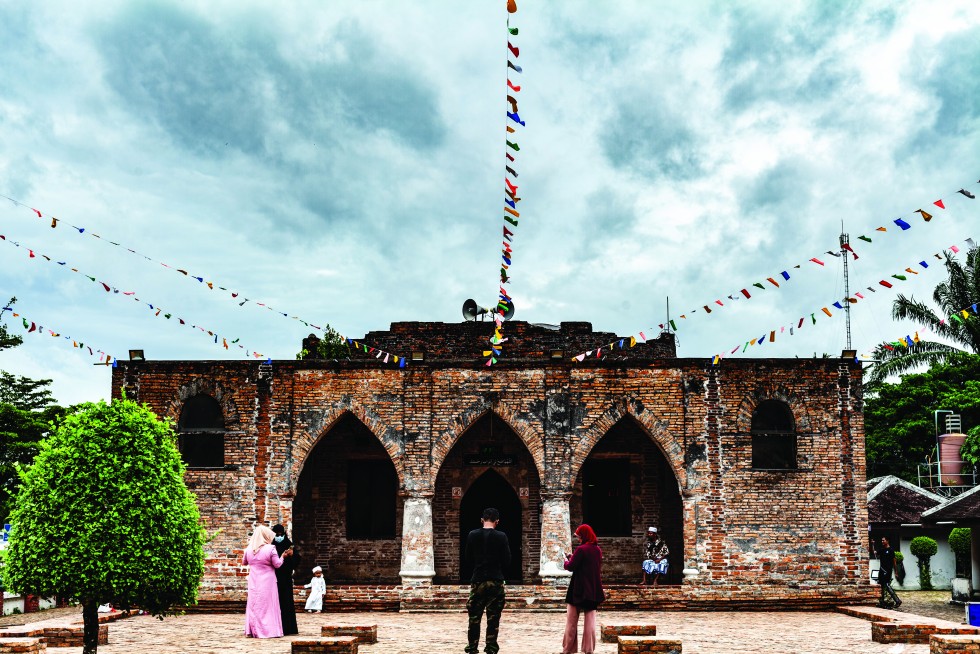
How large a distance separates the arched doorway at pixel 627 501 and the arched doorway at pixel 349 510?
403 cm

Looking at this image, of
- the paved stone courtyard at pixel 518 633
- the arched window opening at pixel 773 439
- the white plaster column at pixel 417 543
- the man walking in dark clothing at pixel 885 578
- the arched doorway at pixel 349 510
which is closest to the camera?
the paved stone courtyard at pixel 518 633

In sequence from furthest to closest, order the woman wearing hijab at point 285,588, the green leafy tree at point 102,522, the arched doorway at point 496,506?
1. the arched doorway at point 496,506
2. the woman wearing hijab at point 285,588
3. the green leafy tree at point 102,522

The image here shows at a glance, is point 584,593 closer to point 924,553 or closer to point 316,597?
point 316,597

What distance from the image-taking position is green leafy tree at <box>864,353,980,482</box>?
32.6 m

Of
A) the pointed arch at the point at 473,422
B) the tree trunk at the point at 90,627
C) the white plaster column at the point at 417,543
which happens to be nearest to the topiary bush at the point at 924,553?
the pointed arch at the point at 473,422

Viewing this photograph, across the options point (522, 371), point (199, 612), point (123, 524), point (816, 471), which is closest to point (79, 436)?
point (123, 524)

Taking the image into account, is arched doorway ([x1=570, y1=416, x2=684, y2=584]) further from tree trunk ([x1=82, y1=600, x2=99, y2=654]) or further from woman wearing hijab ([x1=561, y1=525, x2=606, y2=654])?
tree trunk ([x1=82, y1=600, x2=99, y2=654])

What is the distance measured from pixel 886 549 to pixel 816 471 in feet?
7.71

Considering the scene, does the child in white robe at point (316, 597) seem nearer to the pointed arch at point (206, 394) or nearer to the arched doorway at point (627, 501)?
the pointed arch at point (206, 394)

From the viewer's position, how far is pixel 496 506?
2217cm

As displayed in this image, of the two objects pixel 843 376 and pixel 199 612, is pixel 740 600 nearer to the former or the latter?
pixel 843 376

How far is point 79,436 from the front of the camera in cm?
1000

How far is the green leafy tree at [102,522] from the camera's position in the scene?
9703 millimetres

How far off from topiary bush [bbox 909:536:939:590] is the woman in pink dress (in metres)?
19.2
